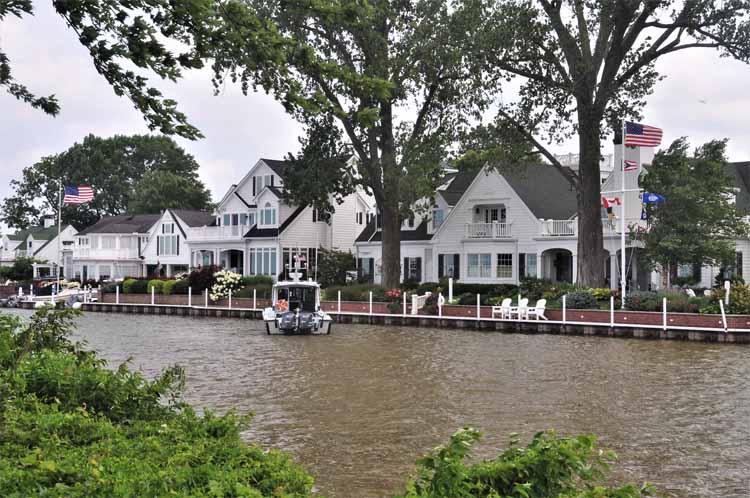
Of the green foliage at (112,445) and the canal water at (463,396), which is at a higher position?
the green foliage at (112,445)

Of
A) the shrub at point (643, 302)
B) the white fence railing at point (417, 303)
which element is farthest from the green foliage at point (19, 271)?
the shrub at point (643, 302)

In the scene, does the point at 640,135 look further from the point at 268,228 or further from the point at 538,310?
the point at 268,228

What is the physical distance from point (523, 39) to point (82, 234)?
6013 cm

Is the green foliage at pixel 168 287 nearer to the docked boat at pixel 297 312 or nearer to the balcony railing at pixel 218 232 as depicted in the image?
the balcony railing at pixel 218 232

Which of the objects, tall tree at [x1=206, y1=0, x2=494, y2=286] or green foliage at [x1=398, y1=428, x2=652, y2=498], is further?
tall tree at [x1=206, y1=0, x2=494, y2=286]

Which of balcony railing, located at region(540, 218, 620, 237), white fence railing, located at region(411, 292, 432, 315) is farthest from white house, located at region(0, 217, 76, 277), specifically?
white fence railing, located at region(411, 292, 432, 315)

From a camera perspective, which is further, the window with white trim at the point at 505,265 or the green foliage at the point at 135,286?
the green foliage at the point at 135,286

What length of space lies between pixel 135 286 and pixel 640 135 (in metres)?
37.3

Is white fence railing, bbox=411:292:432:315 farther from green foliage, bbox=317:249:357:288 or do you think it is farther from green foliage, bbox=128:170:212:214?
green foliage, bbox=128:170:212:214

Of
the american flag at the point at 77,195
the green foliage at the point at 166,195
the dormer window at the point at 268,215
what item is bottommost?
the dormer window at the point at 268,215

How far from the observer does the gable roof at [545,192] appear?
57.4 meters

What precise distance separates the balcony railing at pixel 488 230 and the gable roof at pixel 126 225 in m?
40.1

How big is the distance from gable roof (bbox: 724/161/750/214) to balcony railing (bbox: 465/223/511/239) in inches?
510

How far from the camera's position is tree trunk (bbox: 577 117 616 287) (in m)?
43.2
